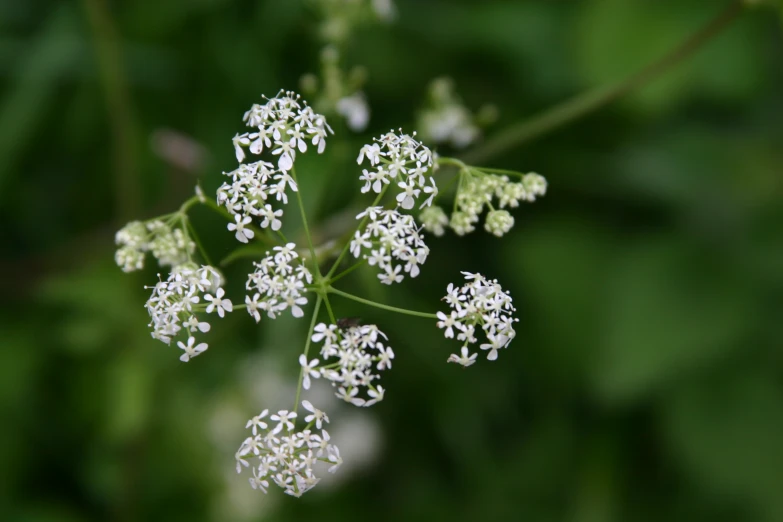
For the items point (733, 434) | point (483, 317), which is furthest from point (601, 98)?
point (733, 434)

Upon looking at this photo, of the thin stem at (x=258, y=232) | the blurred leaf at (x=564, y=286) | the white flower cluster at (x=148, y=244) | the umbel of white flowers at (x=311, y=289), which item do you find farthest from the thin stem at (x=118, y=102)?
the blurred leaf at (x=564, y=286)

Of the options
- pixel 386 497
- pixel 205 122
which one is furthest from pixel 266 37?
pixel 386 497

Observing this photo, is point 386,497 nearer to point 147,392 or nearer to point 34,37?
point 147,392

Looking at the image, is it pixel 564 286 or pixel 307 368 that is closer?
pixel 307 368

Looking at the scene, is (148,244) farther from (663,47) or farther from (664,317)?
(663,47)

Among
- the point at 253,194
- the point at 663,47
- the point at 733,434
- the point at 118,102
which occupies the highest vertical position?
the point at 253,194

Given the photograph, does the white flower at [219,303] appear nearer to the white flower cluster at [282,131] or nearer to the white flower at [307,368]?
the white flower at [307,368]
